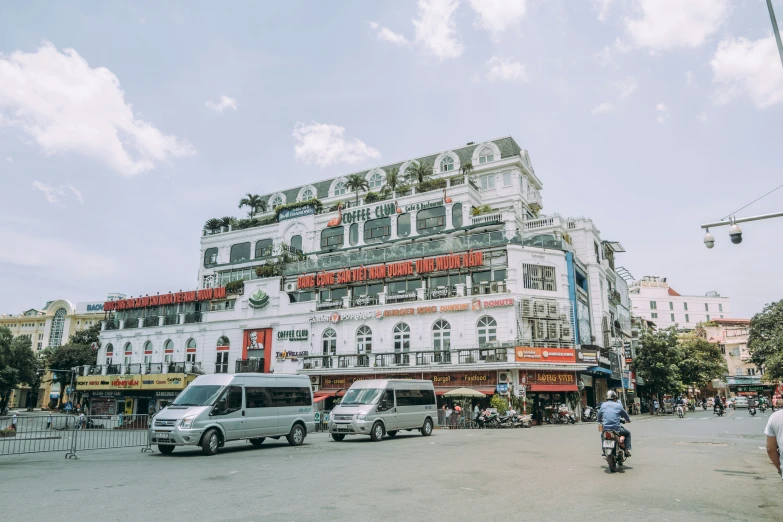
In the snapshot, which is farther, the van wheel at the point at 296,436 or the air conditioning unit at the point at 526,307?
the air conditioning unit at the point at 526,307

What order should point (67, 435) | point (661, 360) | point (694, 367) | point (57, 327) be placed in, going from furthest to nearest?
1. point (57, 327)
2. point (694, 367)
3. point (661, 360)
4. point (67, 435)

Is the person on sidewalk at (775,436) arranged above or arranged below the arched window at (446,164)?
below

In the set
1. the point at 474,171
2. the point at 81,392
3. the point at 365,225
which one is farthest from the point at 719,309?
the point at 81,392

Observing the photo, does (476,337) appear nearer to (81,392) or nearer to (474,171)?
(474,171)

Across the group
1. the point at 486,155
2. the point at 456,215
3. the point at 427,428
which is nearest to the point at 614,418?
the point at 427,428

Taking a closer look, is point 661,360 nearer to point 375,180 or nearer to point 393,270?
point 393,270

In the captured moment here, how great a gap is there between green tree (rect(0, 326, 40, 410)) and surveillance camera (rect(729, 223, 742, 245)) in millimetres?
58844

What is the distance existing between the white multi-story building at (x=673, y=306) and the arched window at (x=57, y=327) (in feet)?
322

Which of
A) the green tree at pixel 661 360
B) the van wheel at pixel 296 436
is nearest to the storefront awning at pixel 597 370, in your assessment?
the green tree at pixel 661 360

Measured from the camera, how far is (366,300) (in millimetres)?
43906

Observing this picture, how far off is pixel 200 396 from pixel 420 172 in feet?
119

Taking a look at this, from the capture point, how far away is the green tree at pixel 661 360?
50500 mm

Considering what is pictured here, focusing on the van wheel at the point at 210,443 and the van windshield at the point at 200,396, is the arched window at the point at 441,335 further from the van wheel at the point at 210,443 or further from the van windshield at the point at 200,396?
the van wheel at the point at 210,443

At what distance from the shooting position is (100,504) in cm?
862
